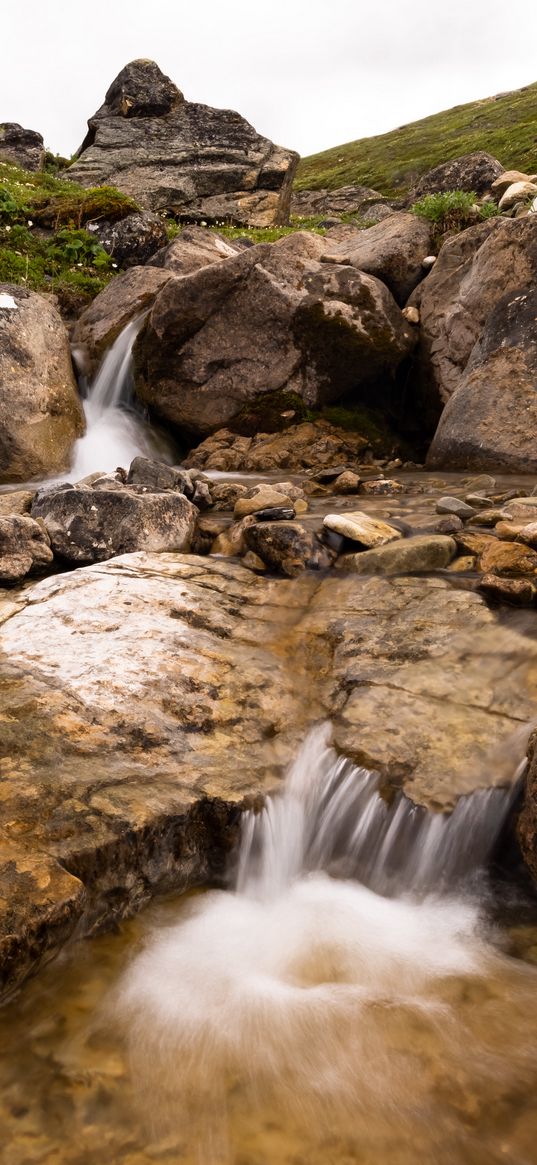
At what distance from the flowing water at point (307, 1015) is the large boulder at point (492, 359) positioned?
6607mm

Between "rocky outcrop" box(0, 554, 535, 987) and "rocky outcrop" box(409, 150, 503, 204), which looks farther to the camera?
"rocky outcrop" box(409, 150, 503, 204)

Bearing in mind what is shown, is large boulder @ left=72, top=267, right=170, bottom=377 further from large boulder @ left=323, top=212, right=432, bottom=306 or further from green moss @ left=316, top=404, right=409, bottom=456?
green moss @ left=316, top=404, right=409, bottom=456

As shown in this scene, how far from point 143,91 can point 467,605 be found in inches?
1254

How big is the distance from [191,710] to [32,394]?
7.77 m

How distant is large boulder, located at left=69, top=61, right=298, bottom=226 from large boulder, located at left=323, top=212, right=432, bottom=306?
13.0m

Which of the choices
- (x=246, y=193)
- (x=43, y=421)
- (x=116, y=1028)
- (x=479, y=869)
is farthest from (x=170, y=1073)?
(x=246, y=193)

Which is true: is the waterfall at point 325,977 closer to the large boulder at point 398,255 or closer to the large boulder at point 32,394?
the large boulder at point 32,394

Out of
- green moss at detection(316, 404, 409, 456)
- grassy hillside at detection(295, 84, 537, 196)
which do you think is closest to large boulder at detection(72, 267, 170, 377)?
green moss at detection(316, 404, 409, 456)

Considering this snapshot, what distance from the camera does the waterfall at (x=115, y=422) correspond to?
11.4 m

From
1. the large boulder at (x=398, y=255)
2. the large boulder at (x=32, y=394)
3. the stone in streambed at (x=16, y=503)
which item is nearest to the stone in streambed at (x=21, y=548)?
the stone in streambed at (x=16, y=503)

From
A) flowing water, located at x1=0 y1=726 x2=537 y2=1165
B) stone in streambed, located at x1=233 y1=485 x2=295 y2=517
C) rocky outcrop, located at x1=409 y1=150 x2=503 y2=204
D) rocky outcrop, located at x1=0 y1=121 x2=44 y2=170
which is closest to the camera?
flowing water, located at x1=0 y1=726 x2=537 y2=1165

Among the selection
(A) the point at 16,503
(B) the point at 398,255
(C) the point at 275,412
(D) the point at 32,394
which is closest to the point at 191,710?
(A) the point at 16,503

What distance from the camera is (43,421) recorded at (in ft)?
35.6

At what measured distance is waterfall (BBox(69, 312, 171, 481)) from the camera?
11414 mm
